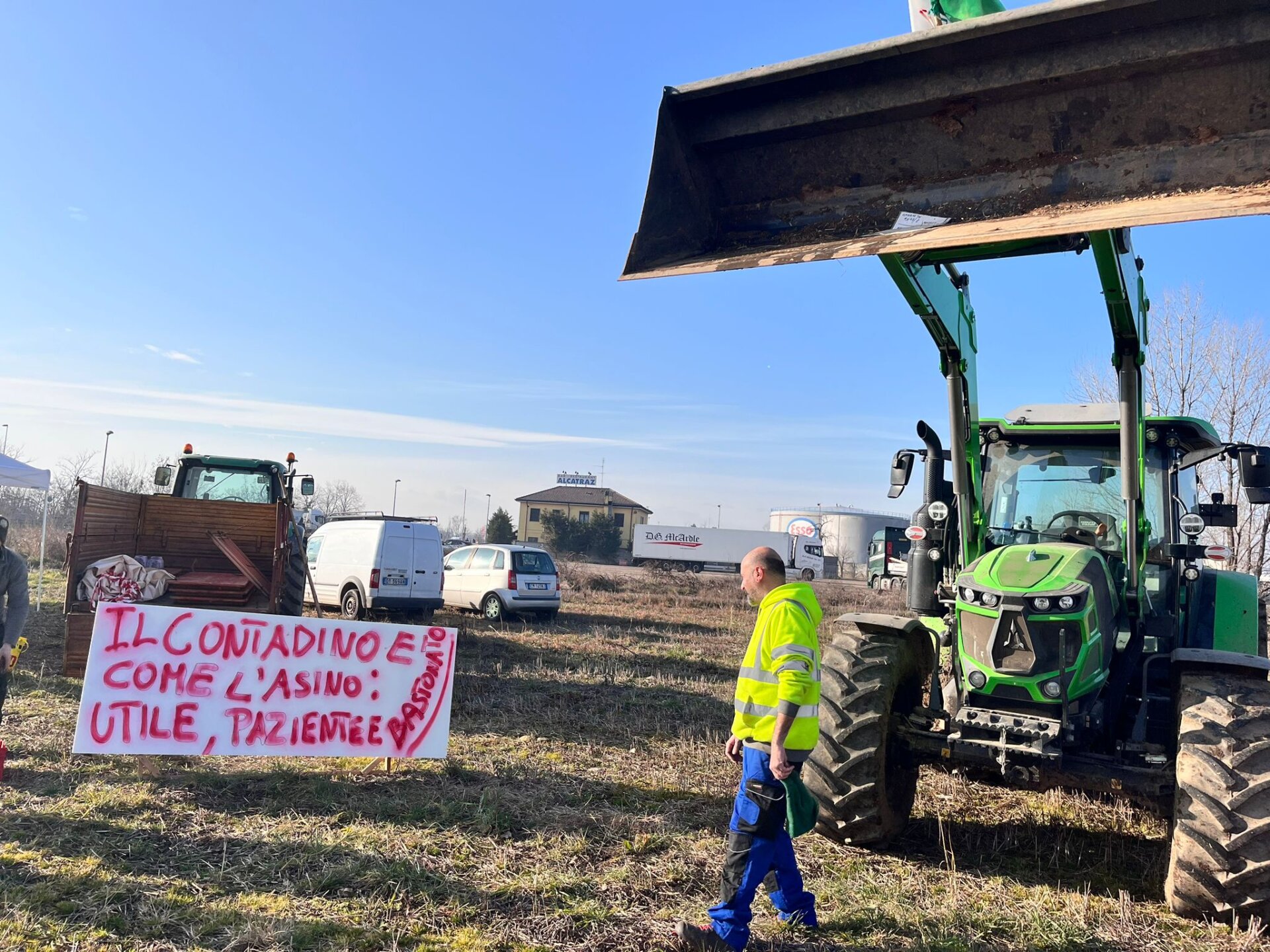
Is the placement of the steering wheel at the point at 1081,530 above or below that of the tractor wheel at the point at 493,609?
above

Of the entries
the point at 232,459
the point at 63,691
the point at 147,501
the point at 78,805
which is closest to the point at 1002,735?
the point at 78,805

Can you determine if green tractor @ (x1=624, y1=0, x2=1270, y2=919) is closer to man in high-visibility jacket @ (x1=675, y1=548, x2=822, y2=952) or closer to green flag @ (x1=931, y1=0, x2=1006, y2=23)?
man in high-visibility jacket @ (x1=675, y1=548, x2=822, y2=952)

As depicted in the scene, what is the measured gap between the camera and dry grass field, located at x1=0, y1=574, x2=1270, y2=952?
150 inches

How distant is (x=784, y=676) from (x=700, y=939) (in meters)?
1.15

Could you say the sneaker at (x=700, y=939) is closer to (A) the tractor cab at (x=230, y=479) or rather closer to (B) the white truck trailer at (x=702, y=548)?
(A) the tractor cab at (x=230, y=479)

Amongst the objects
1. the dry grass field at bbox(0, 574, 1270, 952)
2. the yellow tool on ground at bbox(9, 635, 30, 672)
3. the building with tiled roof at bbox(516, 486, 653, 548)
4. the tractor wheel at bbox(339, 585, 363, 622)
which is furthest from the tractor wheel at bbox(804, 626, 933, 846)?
the building with tiled roof at bbox(516, 486, 653, 548)

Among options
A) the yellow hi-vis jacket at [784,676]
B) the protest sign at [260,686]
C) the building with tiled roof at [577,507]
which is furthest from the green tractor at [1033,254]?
the building with tiled roof at [577,507]

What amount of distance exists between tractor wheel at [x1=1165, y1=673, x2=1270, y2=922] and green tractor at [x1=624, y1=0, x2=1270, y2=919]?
0.03 feet

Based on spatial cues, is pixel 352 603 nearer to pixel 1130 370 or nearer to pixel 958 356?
pixel 958 356

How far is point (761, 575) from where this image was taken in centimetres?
407

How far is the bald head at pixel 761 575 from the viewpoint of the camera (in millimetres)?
4070

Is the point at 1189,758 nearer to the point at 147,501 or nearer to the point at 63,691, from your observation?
the point at 63,691

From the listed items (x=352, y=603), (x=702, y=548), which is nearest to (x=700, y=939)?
(x=352, y=603)

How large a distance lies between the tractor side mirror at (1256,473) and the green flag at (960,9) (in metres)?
3.06
